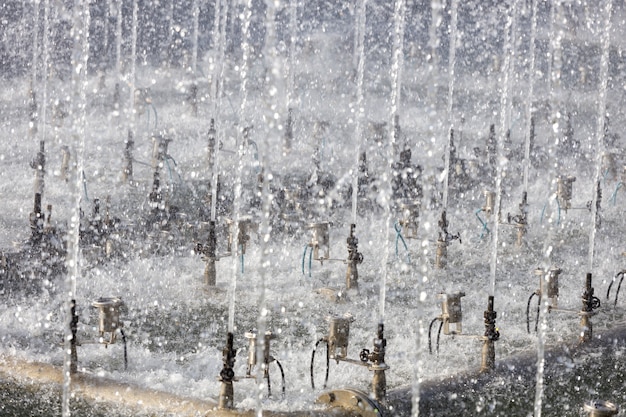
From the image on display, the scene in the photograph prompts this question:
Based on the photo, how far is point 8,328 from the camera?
8453mm

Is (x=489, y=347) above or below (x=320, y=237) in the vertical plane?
below

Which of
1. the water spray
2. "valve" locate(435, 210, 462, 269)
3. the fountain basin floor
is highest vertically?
"valve" locate(435, 210, 462, 269)

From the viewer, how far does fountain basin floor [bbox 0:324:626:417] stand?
6406 millimetres

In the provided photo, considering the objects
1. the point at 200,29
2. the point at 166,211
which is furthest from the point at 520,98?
the point at 166,211

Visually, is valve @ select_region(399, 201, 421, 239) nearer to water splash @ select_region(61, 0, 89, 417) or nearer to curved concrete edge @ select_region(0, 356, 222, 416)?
water splash @ select_region(61, 0, 89, 417)

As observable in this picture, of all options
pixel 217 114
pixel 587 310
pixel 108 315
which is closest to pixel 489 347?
pixel 587 310

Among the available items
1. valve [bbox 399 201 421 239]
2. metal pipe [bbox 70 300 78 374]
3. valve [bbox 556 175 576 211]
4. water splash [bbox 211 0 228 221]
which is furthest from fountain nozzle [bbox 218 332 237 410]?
valve [bbox 556 175 576 211]

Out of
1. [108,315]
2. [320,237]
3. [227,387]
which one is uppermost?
[320,237]

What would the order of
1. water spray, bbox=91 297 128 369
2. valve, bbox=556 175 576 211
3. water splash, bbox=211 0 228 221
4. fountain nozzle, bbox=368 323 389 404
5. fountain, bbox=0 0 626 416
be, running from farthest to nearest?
valve, bbox=556 175 576 211
water splash, bbox=211 0 228 221
water spray, bbox=91 297 128 369
fountain, bbox=0 0 626 416
fountain nozzle, bbox=368 323 389 404

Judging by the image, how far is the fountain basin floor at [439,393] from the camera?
641 cm

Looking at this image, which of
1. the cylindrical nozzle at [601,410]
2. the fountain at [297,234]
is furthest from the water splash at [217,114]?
the cylindrical nozzle at [601,410]

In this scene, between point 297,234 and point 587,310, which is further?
point 297,234

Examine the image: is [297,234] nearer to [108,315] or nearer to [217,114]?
[217,114]

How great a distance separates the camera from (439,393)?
22.3 ft
